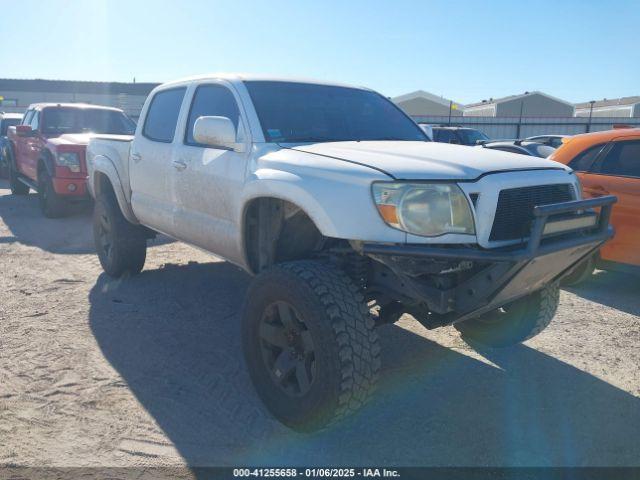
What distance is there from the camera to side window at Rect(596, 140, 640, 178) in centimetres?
516

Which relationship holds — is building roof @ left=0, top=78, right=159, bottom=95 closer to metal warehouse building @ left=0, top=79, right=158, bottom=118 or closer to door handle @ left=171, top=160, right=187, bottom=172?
metal warehouse building @ left=0, top=79, right=158, bottom=118

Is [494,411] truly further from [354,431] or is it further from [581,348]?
[581,348]

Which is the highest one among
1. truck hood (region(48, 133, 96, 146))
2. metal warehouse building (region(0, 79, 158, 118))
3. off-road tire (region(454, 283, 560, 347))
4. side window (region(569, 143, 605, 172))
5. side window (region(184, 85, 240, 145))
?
metal warehouse building (region(0, 79, 158, 118))

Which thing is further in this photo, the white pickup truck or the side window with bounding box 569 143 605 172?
the side window with bounding box 569 143 605 172

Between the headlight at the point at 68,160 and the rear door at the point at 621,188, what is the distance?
23.2 feet

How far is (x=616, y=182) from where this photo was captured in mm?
5141

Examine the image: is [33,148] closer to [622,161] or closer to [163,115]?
[163,115]

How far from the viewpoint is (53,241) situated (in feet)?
23.9

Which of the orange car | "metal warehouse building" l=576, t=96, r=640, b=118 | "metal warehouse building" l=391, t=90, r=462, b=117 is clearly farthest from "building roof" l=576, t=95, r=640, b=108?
the orange car

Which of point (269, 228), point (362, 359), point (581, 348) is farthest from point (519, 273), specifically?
point (581, 348)

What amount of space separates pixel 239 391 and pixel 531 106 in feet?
169

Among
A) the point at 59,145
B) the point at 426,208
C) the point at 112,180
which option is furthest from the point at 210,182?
the point at 59,145

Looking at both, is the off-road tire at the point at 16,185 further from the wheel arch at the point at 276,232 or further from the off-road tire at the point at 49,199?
the wheel arch at the point at 276,232

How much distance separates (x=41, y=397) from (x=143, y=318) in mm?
1332
